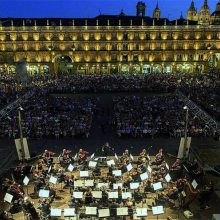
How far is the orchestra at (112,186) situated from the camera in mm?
19859

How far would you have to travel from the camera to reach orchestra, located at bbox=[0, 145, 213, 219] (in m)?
19.9

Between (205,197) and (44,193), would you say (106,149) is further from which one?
(205,197)

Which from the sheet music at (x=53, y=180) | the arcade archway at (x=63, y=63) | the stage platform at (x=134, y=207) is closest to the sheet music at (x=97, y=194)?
the stage platform at (x=134, y=207)

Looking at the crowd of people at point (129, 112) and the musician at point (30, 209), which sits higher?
the crowd of people at point (129, 112)

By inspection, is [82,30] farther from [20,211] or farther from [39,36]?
[20,211]

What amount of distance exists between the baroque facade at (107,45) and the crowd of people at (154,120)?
48767 mm

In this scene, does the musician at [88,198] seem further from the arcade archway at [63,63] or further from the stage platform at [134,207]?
the arcade archway at [63,63]

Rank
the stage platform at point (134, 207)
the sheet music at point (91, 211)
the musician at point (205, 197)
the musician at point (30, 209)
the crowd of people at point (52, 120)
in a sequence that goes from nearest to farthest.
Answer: the sheet music at point (91, 211) → the musician at point (30, 209) → the stage platform at point (134, 207) → the musician at point (205, 197) → the crowd of people at point (52, 120)

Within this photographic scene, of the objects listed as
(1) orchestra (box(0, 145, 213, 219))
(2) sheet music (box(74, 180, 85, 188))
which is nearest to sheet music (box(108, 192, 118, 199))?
(1) orchestra (box(0, 145, 213, 219))

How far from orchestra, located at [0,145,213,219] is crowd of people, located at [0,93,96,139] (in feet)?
31.0

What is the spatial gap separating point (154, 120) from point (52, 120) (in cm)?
1195

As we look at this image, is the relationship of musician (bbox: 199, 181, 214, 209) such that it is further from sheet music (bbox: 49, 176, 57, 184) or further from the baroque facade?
the baroque facade

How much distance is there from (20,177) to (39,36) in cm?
7443

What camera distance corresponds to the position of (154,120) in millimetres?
39031
